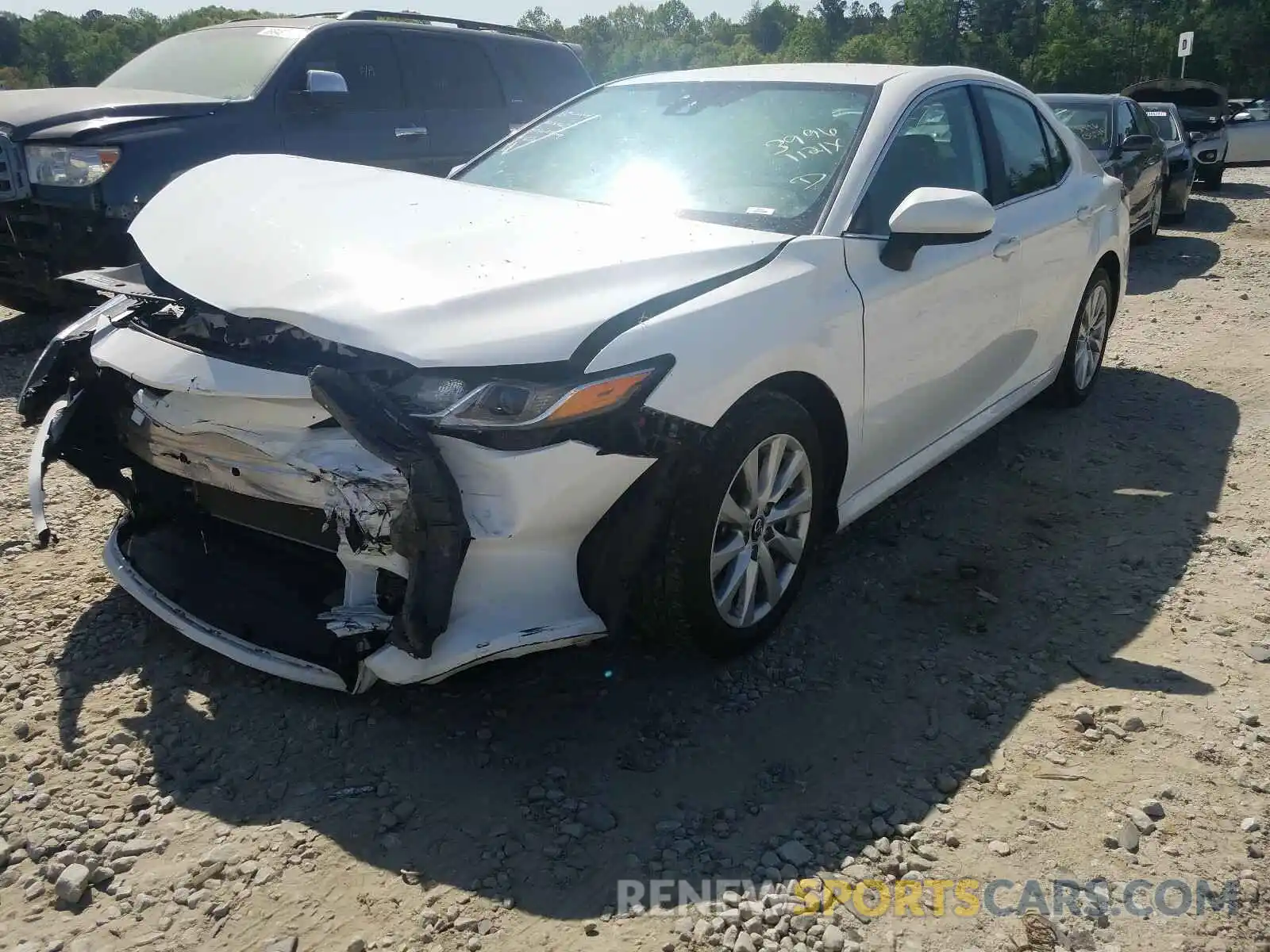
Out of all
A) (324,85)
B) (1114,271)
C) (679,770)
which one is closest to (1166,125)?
(1114,271)

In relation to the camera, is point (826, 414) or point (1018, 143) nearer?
point (826, 414)

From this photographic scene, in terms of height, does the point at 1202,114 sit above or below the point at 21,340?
above

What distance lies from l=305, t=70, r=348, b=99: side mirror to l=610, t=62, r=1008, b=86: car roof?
8.85ft

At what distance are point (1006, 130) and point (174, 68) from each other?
17.1 ft

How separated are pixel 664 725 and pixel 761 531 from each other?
62 cm

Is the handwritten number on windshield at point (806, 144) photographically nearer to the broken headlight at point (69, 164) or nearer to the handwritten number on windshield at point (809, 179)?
the handwritten number on windshield at point (809, 179)

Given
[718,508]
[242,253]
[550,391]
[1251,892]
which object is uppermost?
[242,253]

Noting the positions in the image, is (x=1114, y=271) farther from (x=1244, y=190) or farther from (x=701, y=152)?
(x=1244, y=190)

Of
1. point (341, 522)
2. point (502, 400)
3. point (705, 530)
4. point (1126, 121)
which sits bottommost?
point (705, 530)

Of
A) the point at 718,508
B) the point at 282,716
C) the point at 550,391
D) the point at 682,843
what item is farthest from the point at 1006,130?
the point at 282,716

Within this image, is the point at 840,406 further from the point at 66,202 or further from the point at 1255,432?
the point at 66,202

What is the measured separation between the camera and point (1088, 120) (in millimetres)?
10016

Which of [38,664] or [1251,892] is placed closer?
[1251,892]

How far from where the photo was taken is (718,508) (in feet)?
8.86
